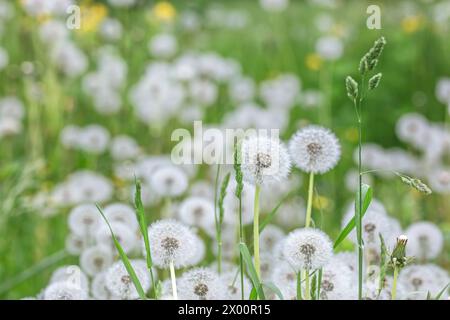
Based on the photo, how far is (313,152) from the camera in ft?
4.34

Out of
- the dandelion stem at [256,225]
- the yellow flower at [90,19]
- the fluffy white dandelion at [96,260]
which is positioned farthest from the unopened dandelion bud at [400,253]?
the yellow flower at [90,19]

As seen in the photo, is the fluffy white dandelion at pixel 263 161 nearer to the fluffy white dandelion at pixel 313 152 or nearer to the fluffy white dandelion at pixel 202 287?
the fluffy white dandelion at pixel 313 152

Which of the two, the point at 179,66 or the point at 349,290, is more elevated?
the point at 179,66

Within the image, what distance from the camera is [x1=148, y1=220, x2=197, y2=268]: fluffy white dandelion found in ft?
4.28

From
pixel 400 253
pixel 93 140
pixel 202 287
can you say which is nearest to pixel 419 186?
pixel 400 253

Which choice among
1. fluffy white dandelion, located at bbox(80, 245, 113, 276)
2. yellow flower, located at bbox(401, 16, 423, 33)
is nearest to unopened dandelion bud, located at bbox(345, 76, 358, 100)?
fluffy white dandelion, located at bbox(80, 245, 113, 276)

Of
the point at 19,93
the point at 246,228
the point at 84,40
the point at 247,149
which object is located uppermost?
the point at 84,40

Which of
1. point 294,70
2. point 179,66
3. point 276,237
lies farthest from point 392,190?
point 294,70

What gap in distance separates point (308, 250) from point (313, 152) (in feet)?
0.52

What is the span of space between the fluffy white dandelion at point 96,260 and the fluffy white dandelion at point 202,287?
34 cm

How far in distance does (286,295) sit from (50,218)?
1444mm

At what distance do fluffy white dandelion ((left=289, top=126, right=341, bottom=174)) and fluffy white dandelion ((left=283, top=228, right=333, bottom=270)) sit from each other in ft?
0.34
